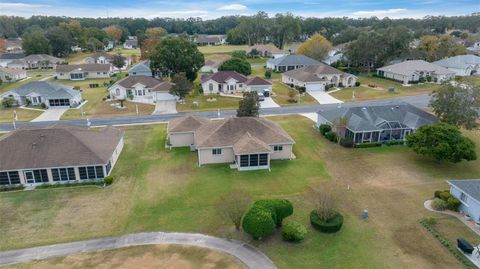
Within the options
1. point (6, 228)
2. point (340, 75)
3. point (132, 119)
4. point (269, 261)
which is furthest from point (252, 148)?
point (340, 75)

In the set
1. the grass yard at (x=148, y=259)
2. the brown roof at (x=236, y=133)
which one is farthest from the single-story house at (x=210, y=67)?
the grass yard at (x=148, y=259)

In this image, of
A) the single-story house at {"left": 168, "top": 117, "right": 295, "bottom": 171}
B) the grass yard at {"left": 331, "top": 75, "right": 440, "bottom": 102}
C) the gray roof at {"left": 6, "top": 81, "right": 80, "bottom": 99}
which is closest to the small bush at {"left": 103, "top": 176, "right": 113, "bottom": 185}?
the single-story house at {"left": 168, "top": 117, "right": 295, "bottom": 171}

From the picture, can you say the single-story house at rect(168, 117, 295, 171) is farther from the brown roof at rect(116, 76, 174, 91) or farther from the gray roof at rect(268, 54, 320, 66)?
the gray roof at rect(268, 54, 320, 66)

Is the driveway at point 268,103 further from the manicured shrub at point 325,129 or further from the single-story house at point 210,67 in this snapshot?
the single-story house at point 210,67

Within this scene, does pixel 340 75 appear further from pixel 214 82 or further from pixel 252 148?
pixel 252 148

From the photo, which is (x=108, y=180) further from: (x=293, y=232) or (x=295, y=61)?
(x=295, y=61)

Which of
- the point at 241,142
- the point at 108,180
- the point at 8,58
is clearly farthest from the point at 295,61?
the point at 8,58
